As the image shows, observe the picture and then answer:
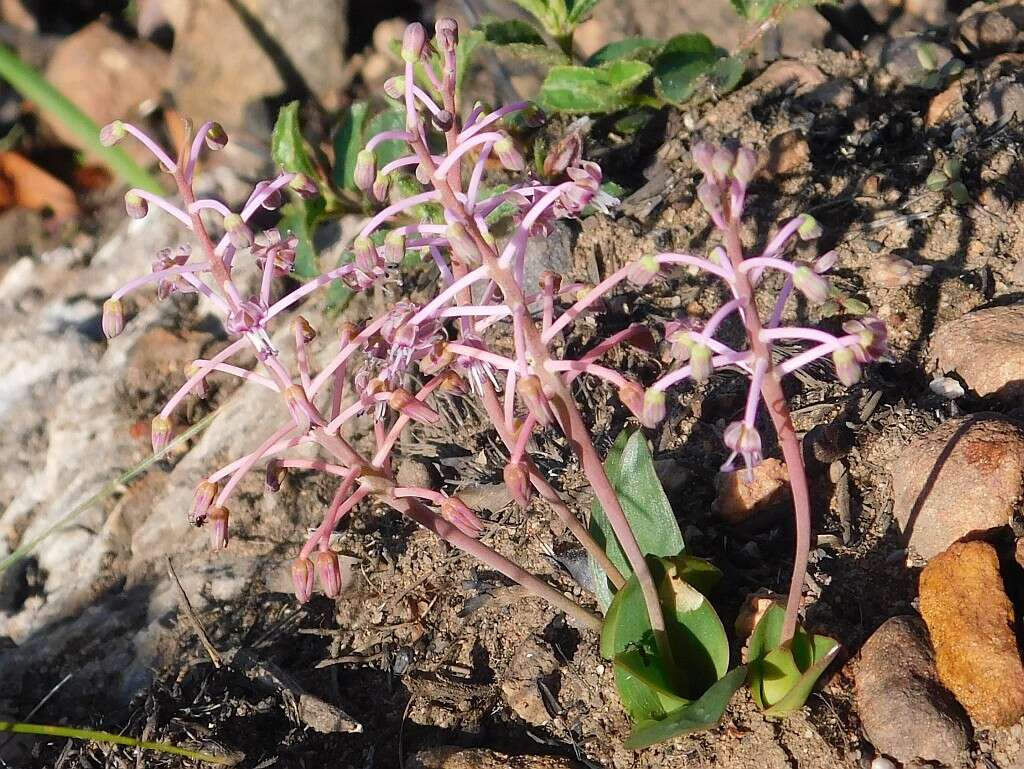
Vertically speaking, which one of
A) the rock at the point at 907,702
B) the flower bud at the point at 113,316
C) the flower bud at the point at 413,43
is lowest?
the rock at the point at 907,702

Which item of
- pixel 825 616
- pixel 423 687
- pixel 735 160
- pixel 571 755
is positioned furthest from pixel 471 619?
pixel 735 160

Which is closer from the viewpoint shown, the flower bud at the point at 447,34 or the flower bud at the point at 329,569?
the flower bud at the point at 447,34

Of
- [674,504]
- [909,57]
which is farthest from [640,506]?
[909,57]

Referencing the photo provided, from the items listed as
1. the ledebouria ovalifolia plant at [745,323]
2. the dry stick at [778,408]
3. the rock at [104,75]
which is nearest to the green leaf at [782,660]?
the dry stick at [778,408]

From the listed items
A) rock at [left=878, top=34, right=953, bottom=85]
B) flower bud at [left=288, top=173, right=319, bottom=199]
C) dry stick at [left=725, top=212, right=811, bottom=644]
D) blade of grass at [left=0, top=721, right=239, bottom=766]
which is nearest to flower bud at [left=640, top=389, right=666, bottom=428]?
dry stick at [left=725, top=212, right=811, bottom=644]

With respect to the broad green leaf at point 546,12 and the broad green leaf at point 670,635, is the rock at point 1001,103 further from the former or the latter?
the broad green leaf at point 670,635

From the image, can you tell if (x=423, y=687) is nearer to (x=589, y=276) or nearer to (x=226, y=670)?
(x=226, y=670)

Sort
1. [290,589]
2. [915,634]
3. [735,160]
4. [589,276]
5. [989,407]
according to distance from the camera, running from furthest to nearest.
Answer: [589,276]
[290,589]
[989,407]
[915,634]
[735,160]
